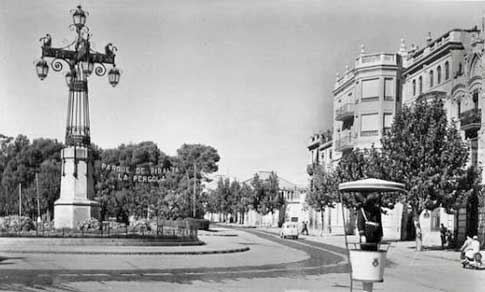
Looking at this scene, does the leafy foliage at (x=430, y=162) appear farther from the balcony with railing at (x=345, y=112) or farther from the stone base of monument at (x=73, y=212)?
the balcony with railing at (x=345, y=112)

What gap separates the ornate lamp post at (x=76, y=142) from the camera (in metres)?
26.4

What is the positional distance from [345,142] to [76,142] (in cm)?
3654

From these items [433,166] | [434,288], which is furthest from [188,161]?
[434,288]

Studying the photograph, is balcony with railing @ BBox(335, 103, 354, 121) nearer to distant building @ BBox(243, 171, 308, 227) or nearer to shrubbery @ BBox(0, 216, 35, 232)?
distant building @ BBox(243, 171, 308, 227)

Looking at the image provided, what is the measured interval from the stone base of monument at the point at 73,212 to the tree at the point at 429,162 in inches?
598

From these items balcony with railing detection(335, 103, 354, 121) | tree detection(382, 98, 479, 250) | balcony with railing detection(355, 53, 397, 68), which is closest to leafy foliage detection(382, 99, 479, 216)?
tree detection(382, 98, 479, 250)

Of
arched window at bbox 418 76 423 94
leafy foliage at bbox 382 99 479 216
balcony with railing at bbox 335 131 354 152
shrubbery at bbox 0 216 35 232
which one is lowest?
shrubbery at bbox 0 216 35 232

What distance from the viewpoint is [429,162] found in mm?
33094

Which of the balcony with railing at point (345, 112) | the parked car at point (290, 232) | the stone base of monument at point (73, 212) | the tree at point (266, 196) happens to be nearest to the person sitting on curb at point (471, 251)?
the stone base of monument at point (73, 212)

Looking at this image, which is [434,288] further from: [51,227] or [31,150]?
[31,150]

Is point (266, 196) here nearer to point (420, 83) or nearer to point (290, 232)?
point (290, 232)

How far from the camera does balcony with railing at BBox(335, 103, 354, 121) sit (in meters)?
59.2

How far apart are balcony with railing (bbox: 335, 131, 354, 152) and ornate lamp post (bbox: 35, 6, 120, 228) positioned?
114ft

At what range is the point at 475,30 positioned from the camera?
41.5 m
